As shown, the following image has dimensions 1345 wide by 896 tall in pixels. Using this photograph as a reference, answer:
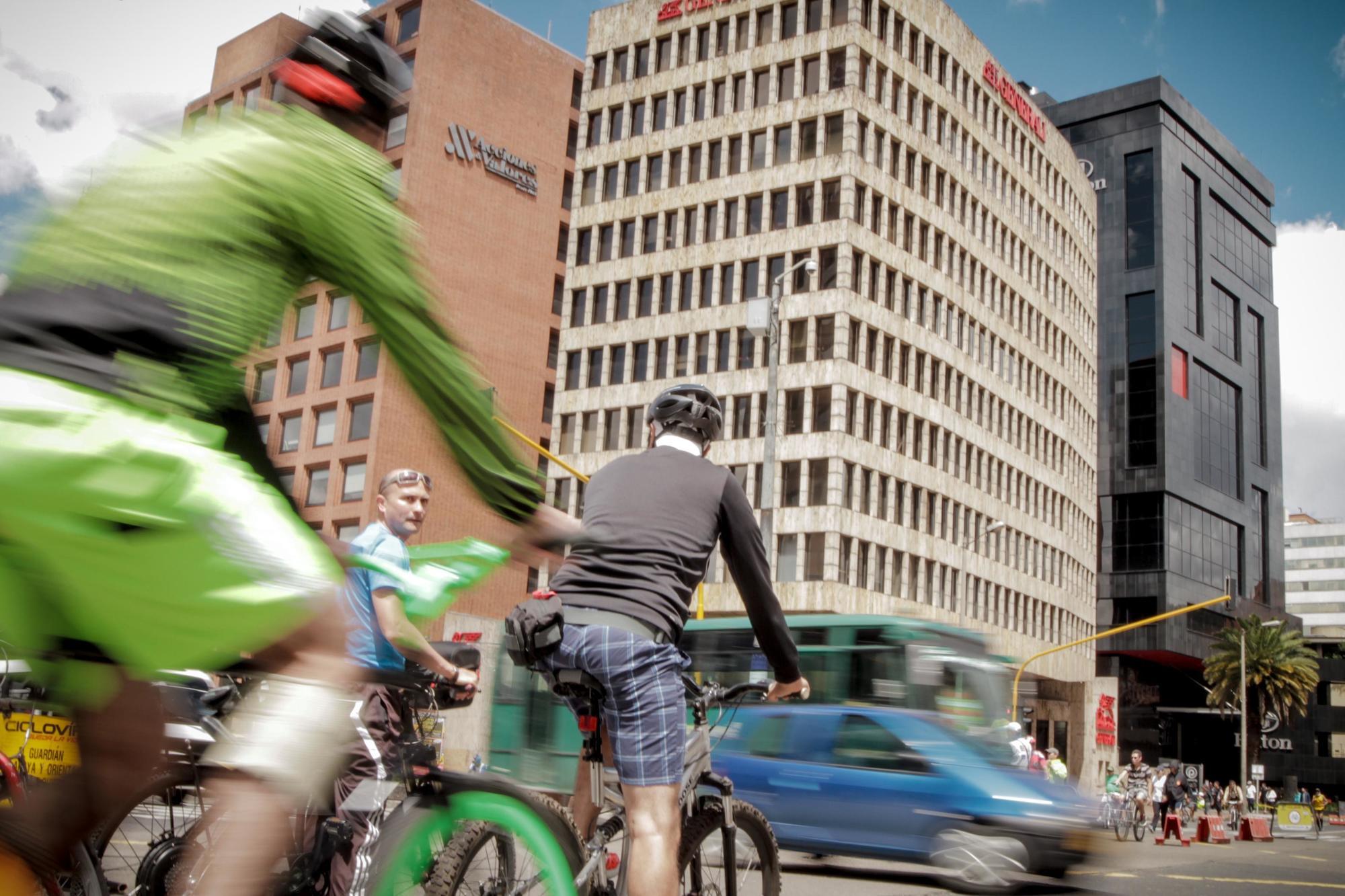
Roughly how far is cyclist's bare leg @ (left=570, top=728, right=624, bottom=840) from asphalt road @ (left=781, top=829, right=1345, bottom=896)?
18.3 ft

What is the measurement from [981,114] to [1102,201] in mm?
37238

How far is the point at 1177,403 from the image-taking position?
90062mm

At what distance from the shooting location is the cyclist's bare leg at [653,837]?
3111mm

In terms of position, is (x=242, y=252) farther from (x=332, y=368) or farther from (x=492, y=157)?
(x=492, y=157)

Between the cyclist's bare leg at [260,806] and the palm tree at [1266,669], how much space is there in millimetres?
83609

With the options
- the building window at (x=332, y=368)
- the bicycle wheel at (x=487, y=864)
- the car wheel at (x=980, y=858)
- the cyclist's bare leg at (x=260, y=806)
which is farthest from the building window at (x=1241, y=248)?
the cyclist's bare leg at (x=260, y=806)

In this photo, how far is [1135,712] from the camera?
85312 millimetres

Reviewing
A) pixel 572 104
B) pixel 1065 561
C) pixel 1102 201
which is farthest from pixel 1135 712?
pixel 572 104

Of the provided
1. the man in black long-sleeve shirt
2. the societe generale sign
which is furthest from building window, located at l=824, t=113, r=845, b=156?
the man in black long-sleeve shirt

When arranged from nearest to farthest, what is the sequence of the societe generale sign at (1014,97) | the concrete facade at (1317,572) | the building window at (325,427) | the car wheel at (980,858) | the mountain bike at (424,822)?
the mountain bike at (424,822) < the car wheel at (980,858) < the building window at (325,427) < the societe generale sign at (1014,97) < the concrete facade at (1317,572)

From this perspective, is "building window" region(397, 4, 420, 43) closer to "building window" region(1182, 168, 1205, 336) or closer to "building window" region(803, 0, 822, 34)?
"building window" region(803, 0, 822, 34)

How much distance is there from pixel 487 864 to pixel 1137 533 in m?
90.1

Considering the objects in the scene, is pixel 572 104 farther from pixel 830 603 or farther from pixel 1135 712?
pixel 1135 712

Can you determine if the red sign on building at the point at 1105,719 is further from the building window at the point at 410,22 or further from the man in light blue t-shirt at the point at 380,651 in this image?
the man in light blue t-shirt at the point at 380,651
